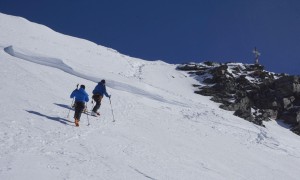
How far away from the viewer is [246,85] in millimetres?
53406

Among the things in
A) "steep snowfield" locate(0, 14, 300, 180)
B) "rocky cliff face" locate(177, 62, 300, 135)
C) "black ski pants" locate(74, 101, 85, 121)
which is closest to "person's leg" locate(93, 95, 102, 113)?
"steep snowfield" locate(0, 14, 300, 180)

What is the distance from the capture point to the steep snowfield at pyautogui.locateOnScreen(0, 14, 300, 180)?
11273 mm

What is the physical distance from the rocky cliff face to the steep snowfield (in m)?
11.8

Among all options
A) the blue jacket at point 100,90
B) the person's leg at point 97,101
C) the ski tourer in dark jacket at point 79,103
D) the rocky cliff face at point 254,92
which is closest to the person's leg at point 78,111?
the ski tourer in dark jacket at point 79,103

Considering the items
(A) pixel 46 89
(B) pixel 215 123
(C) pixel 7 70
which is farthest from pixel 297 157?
(C) pixel 7 70

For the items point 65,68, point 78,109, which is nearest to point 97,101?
point 78,109

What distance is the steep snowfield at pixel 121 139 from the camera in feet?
37.0

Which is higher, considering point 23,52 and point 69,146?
point 23,52

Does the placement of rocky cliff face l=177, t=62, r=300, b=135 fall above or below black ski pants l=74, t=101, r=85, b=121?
above

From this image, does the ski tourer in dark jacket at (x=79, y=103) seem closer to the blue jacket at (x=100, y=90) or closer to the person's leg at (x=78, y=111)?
the person's leg at (x=78, y=111)

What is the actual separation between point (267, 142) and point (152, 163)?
10.6 meters

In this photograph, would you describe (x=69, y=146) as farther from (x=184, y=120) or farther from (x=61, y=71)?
(x=61, y=71)

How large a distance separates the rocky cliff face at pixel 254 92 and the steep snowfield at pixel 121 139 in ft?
38.7

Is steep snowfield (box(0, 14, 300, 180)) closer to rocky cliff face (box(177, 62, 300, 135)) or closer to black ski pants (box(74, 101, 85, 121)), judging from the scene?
black ski pants (box(74, 101, 85, 121))
